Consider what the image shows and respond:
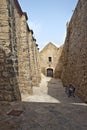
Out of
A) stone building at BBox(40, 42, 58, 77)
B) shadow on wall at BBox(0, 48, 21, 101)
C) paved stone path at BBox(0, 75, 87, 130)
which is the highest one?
stone building at BBox(40, 42, 58, 77)

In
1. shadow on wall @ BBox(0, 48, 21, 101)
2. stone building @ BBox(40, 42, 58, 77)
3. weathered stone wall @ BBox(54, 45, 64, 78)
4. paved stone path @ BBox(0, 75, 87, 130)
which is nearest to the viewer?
paved stone path @ BBox(0, 75, 87, 130)

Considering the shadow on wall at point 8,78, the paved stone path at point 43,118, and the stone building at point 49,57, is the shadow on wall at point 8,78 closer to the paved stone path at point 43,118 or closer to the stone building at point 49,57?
the paved stone path at point 43,118

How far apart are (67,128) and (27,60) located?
8.19 metres

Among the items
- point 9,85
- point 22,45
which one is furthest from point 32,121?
point 22,45

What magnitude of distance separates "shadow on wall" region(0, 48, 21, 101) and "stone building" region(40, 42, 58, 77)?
23.6m

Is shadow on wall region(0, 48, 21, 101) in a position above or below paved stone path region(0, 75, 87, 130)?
above

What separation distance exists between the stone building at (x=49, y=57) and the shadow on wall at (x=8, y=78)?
23.6 meters

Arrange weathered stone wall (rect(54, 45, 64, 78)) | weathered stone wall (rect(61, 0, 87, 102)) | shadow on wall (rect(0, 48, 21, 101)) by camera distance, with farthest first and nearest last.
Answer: weathered stone wall (rect(54, 45, 64, 78)) → weathered stone wall (rect(61, 0, 87, 102)) → shadow on wall (rect(0, 48, 21, 101))

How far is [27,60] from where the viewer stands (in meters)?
12.2

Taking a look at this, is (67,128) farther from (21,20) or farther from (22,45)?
(21,20)

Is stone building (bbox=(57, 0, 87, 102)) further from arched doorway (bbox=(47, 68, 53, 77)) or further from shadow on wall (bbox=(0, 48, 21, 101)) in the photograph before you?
arched doorway (bbox=(47, 68, 53, 77))

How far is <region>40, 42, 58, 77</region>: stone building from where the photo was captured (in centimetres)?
3098

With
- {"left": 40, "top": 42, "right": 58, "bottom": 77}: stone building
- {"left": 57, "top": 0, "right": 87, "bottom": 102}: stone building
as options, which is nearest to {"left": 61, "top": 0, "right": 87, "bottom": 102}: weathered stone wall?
{"left": 57, "top": 0, "right": 87, "bottom": 102}: stone building

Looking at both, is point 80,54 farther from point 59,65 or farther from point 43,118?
point 59,65
